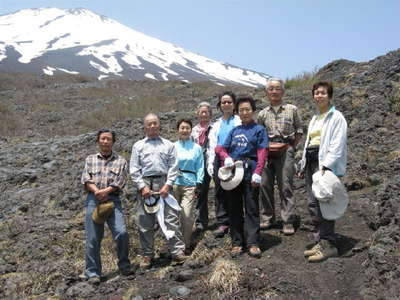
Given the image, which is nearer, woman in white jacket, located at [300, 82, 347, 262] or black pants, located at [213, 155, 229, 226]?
woman in white jacket, located at [300, 82, 347, 262]

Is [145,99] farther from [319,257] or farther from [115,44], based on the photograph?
[115,44]

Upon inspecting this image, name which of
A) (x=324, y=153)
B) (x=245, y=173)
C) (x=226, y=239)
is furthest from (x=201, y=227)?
(x=324, y=153)

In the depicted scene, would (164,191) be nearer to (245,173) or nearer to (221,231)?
(245,173)

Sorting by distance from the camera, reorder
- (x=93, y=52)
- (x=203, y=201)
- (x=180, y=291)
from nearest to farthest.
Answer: (x=180, y=291) < (x=203, y=201) < (x=93, y=52)

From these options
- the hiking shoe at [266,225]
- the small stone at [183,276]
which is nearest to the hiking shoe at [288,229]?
the hiking shoe at [266,225]

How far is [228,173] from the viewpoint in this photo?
498 centimetres

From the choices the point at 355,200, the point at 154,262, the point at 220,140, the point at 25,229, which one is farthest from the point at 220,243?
the point at 25,229

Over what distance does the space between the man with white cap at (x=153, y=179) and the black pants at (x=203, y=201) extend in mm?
830

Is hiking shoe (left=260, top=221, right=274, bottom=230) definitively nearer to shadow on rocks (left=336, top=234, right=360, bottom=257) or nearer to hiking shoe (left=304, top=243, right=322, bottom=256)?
shadow on rocks (left=336, top=234, right=360, bottom=257)

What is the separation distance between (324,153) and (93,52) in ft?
350

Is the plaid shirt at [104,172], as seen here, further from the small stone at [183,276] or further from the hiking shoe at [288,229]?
the hiking shoe at [288,229]

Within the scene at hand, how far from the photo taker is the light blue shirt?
18.5 feet

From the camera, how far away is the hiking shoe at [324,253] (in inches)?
183

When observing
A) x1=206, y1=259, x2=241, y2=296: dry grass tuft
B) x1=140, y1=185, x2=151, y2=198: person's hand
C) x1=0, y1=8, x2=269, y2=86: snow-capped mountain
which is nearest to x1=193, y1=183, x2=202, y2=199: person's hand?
x1=140, y1=185, x2=151, y2=198: person's hand
